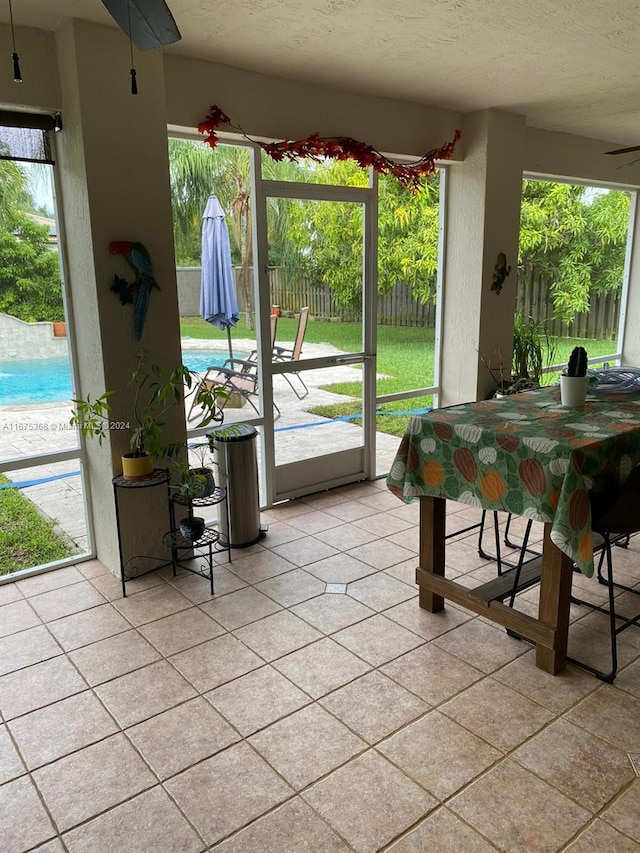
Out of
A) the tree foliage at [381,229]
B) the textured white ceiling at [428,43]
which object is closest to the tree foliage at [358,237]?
the tree foliage at [381,229]

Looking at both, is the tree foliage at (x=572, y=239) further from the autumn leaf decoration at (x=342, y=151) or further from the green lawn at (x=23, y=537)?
the green lawn at (x=23, y=537)

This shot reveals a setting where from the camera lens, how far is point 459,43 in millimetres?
3137

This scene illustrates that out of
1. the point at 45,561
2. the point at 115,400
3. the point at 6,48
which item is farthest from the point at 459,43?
the point at 45,561

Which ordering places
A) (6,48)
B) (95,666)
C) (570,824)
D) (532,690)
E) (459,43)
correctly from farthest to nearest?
(459,43)
(6,48)
(95,666)
(532,690)
(570,824)

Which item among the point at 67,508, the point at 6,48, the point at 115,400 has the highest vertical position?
the point at 6,48

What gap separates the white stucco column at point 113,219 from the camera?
2.85m

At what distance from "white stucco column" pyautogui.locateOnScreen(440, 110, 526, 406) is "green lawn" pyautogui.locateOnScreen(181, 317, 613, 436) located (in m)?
0.23

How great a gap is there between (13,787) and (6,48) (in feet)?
9.64

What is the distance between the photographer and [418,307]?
15.8 feet

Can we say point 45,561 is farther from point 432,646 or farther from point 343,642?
point 432,646

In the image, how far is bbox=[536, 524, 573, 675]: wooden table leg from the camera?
7.84 feet

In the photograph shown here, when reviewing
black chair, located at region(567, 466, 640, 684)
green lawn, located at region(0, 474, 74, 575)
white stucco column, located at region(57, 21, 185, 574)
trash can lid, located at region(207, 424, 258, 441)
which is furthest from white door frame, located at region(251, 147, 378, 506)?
black chair, located at region(567, 466, 640, 684)

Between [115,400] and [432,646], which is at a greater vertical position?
[115,400]

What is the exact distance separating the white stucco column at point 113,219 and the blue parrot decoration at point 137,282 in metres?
0.03
